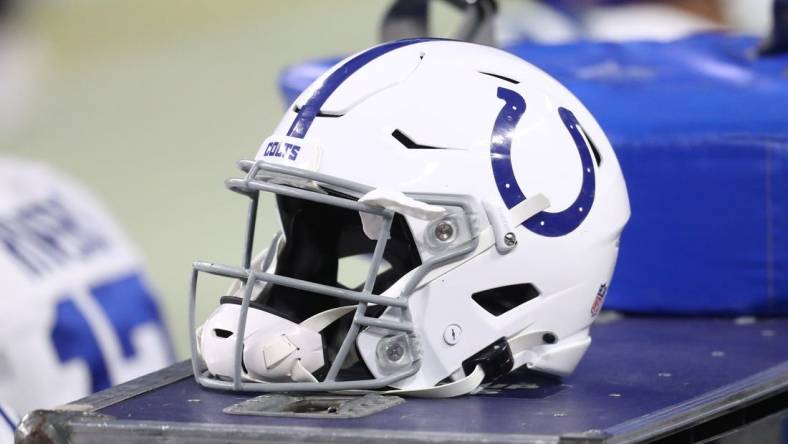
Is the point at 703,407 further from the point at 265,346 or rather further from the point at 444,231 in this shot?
the point at 265,346

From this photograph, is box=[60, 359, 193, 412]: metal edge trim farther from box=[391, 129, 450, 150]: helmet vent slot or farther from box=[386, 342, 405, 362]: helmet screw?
box=[391, 129, 450, 150]: helmet vent slot

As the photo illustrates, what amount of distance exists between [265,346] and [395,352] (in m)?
0.18

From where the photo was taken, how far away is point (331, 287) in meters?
1.84

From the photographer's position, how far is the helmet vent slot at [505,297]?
1949mm

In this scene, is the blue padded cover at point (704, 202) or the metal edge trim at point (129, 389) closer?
the metal edge trim at point (129, 389)

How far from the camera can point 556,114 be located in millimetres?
1996

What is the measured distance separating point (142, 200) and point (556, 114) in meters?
4.13

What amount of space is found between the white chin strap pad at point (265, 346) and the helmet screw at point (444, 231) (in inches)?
9.1

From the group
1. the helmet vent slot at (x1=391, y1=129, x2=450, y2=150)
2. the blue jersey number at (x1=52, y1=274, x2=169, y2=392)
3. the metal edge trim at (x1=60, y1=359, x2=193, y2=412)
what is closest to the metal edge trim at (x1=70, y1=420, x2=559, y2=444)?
the metal edge trim at (x1=60, y1=359, x2=193, y2=412)

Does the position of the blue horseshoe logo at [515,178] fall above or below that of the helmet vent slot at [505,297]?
above

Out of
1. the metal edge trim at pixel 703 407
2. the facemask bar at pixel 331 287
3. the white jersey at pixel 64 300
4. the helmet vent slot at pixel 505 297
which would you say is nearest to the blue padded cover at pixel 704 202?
the metal edge trim at pixel 703 407

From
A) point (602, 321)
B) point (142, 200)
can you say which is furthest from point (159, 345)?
point (142, 200)

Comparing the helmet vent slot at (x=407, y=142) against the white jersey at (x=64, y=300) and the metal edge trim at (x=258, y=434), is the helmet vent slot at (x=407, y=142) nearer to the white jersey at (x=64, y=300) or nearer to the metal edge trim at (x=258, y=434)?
the metal edge trim at (x=258, y=434)

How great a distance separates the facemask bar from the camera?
181 cm
